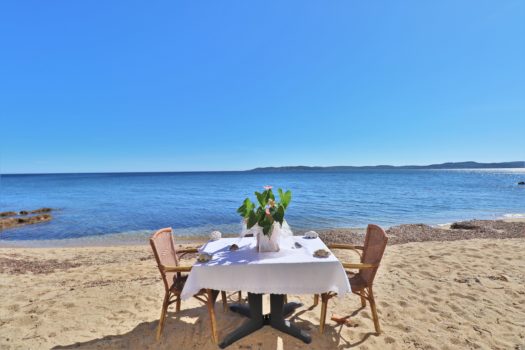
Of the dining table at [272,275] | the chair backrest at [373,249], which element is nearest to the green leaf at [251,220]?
the dining table at [272,275]

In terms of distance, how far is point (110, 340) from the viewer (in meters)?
2.96

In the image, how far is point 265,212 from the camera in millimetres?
2762

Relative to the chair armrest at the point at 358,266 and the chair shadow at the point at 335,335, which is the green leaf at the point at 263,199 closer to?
the chair armrest at the point at 358,266

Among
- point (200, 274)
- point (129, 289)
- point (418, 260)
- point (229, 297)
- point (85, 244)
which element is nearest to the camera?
point (200, 274)

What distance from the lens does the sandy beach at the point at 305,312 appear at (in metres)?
2.88

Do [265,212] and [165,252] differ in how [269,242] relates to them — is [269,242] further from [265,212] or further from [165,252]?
[165,252]

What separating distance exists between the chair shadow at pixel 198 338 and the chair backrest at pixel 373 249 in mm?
645

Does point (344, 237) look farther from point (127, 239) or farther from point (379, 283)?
point (127, 239)

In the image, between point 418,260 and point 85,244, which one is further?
point 85,244

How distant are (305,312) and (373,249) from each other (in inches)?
47.7

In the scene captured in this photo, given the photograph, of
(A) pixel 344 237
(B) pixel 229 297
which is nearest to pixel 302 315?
(B) pixel 229 297

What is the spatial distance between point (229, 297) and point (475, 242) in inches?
274

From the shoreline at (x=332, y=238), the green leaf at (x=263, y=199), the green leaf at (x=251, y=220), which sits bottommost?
the shoreline at (x=332, y=238)

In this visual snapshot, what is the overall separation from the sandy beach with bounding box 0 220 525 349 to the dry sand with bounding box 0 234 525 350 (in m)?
0.01
